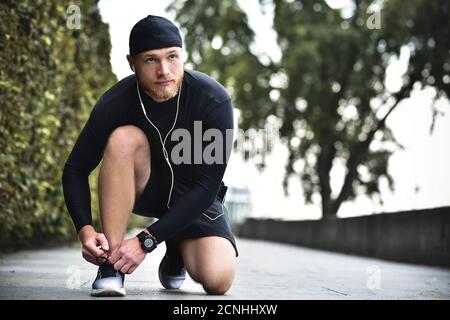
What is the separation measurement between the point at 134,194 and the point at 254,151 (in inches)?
861

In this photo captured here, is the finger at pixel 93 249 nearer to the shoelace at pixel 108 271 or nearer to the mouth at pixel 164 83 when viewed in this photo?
the shoelace at pixel 108 271

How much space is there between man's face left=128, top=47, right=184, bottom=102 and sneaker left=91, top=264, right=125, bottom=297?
38.2 inches

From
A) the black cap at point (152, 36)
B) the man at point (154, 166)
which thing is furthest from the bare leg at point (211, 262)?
the black cap at point (152, 36)

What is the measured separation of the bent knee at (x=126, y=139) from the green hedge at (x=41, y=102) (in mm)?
2519

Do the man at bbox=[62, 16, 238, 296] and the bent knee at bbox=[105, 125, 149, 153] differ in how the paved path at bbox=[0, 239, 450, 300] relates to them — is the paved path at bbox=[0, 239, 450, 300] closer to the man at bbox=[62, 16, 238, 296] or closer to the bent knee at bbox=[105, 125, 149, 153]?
the man at bbox=[62, 16, 238, 296]

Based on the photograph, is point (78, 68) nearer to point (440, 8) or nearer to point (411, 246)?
point (411, 246)

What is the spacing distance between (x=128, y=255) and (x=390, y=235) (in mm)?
8993

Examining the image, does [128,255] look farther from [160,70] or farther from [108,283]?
[160,70]

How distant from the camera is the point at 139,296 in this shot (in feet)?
15.5

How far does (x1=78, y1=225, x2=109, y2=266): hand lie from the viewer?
4.42m

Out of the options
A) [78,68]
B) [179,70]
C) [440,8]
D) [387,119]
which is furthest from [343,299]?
[387,119]

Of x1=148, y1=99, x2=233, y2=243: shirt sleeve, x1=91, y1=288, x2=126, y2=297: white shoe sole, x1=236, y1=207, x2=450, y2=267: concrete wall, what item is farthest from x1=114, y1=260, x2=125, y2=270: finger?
x1=236, y1=207, x2=450, y2=267: concrete wall

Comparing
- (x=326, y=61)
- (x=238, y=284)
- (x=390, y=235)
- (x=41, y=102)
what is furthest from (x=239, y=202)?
(x=238, y=284)

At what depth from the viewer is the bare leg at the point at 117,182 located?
459cm
